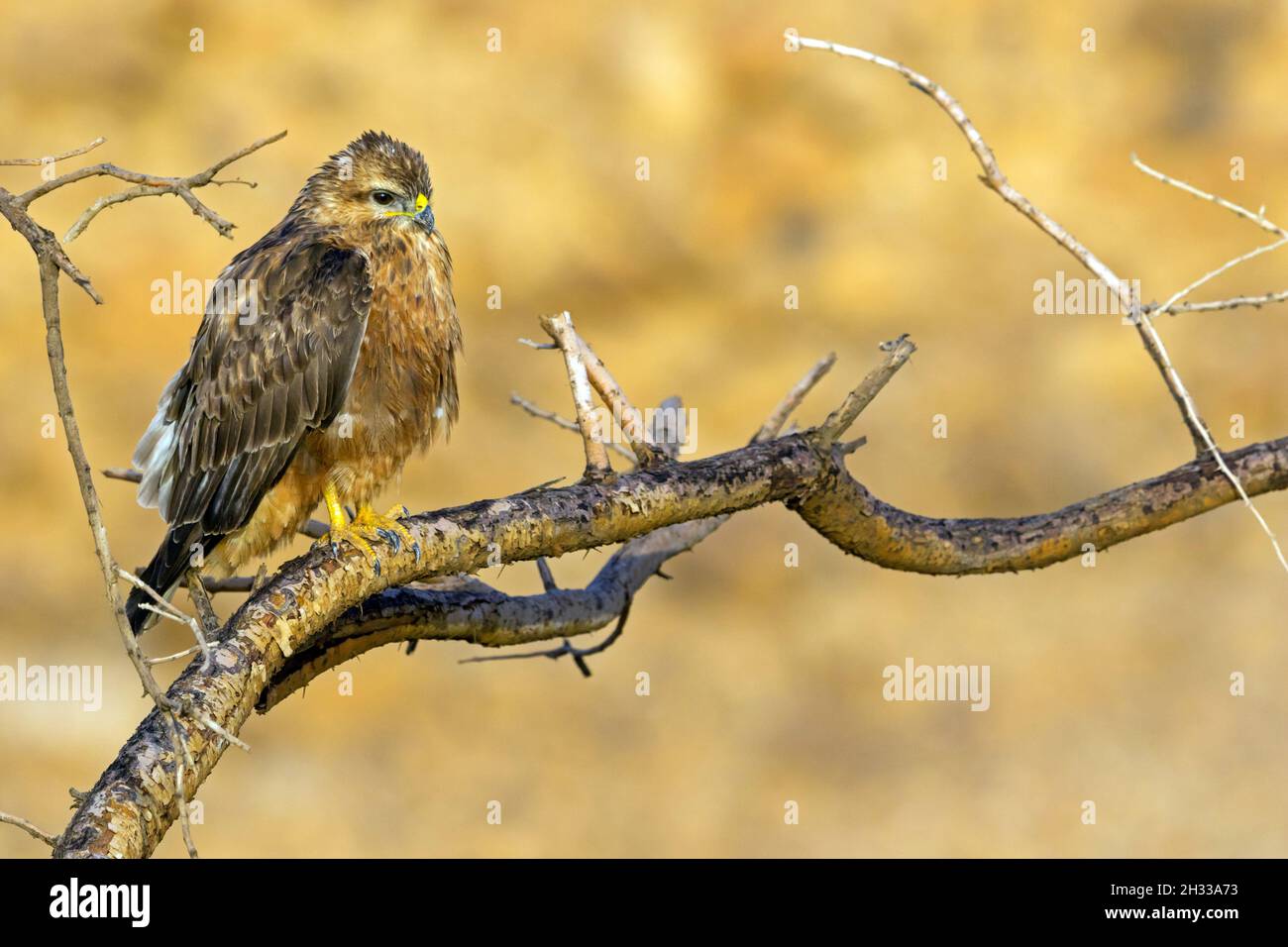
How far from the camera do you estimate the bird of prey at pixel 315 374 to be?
3531 millimetres

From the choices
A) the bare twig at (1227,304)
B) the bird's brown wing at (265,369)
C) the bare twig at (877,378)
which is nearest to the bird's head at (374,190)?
the bird's brown wing at (265,369)

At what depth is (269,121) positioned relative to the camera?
32.2 ft

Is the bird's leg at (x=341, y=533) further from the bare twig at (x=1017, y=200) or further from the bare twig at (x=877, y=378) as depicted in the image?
the bare twig at (x=1017, y=200)

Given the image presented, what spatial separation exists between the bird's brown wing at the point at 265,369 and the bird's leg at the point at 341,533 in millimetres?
156

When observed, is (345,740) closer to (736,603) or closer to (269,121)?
(736,603)

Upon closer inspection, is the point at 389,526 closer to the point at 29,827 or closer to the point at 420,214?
the point at 420,214

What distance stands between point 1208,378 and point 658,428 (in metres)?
7.32

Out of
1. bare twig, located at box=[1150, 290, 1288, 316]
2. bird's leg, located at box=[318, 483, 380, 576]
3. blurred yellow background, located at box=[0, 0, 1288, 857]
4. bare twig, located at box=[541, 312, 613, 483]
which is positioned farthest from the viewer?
blurred yellow background, located at box=[0, 0, 1288, 857]

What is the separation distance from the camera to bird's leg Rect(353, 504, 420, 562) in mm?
2893

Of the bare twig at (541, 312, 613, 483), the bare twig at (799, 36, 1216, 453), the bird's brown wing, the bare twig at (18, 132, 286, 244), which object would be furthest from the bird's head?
the bare twig at (18, 132, 286, 244)

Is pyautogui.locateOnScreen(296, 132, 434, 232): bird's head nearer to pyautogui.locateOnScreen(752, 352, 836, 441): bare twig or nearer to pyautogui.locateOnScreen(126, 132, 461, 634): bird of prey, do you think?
pyautogui.locateOnScreen(126, 132, 461, 634): bird of prey

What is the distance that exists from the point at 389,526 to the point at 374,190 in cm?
113

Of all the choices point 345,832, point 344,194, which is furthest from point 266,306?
point 345,832

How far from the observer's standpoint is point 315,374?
11.6 ft
